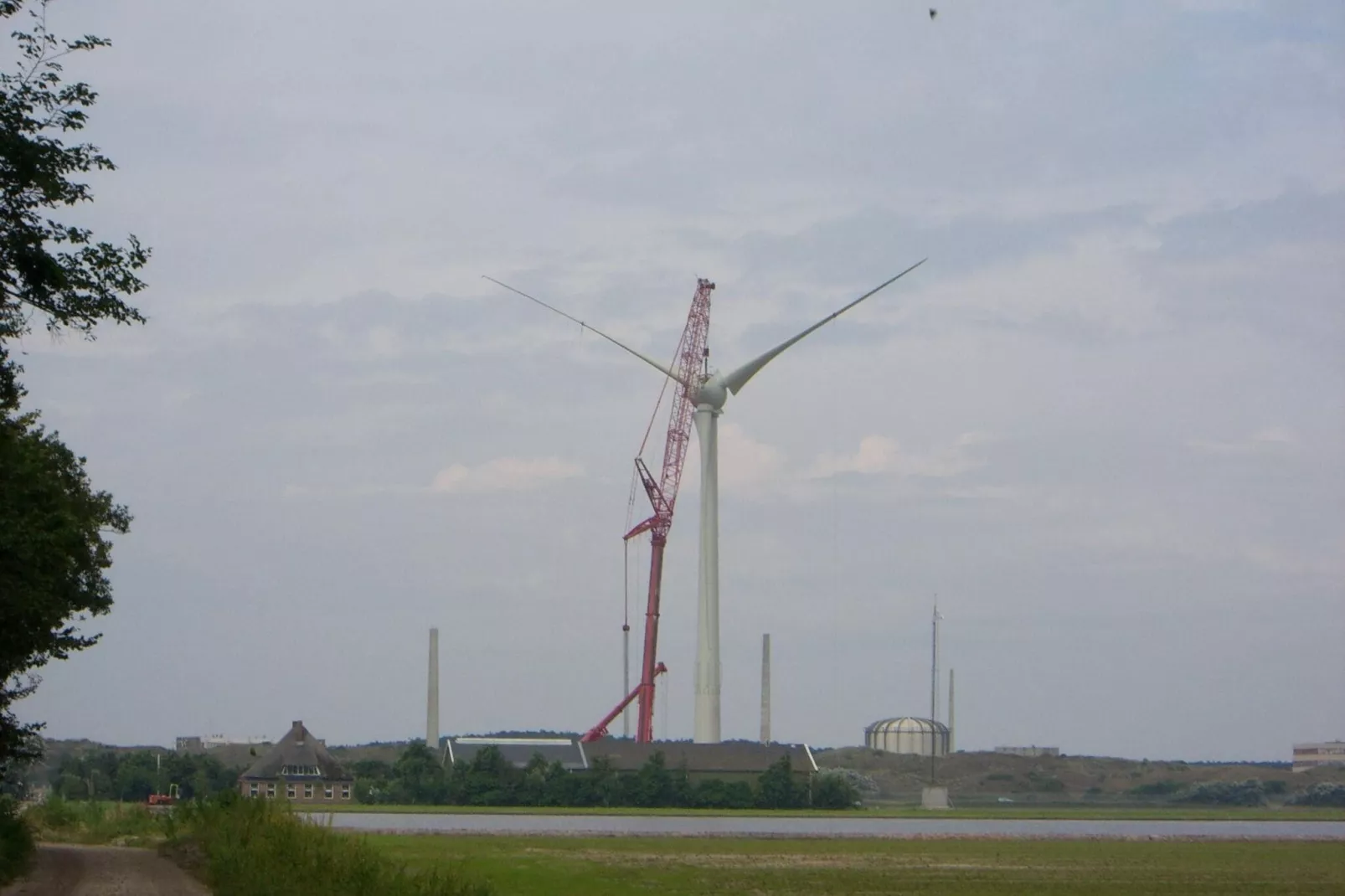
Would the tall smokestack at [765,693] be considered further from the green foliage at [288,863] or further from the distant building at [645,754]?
the green foliage at [288,863]

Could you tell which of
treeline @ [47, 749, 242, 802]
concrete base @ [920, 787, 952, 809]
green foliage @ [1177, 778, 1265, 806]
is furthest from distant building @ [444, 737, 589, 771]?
green foliage @ [1177, 778, 1265, 806]

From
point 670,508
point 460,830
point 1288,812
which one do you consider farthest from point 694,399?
point 1288,812

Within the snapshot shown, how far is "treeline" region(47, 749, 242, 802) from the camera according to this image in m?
113

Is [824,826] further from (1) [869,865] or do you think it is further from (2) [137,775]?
(2) [137,775]

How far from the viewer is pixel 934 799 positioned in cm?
15425

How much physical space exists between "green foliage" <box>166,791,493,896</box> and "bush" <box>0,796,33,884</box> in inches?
165

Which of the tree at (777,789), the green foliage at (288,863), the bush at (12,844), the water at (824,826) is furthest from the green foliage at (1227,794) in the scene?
the bush at (12,844)

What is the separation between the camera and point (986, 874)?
59531 millimetres

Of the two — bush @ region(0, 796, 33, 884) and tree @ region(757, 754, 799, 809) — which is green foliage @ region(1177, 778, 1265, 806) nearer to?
tree @ region(757, 754, 799, 809)

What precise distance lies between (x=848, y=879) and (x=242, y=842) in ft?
77.3

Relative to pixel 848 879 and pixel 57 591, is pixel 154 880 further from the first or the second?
pixel 848 879

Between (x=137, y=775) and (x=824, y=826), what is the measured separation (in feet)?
164

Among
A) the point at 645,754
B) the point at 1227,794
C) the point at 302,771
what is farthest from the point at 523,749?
the point at 1227,794

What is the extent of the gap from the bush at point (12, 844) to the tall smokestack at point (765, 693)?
424ft
